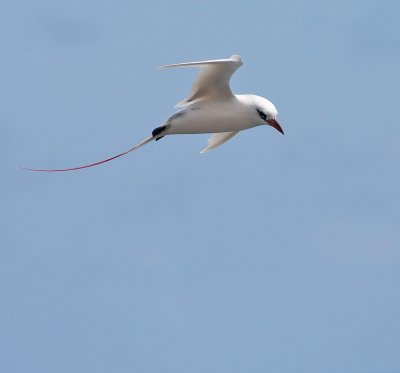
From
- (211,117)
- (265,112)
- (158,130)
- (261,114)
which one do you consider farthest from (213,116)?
(158,130)

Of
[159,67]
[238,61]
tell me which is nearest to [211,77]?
[238,61]

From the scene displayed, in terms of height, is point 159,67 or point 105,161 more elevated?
point 159,67

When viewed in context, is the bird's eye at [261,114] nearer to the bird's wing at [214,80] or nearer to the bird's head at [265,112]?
the bird's head at [265,112]

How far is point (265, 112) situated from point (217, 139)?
3847 mm

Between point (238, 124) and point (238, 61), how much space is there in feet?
7.52

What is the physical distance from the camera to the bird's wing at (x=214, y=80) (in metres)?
36.9

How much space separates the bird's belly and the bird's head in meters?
0.32

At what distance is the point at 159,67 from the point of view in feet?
111

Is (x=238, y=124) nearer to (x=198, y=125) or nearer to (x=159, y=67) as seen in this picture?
(x=198, y=125)

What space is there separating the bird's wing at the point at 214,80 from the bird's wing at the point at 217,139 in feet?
10.2

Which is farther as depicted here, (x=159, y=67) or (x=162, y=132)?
(x=162, y=132)

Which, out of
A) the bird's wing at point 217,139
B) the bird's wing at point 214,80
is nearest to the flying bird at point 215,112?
the bird's wing at point 214,80

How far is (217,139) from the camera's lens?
41.9 m

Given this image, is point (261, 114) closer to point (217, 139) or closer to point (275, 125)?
point (275, 125)
